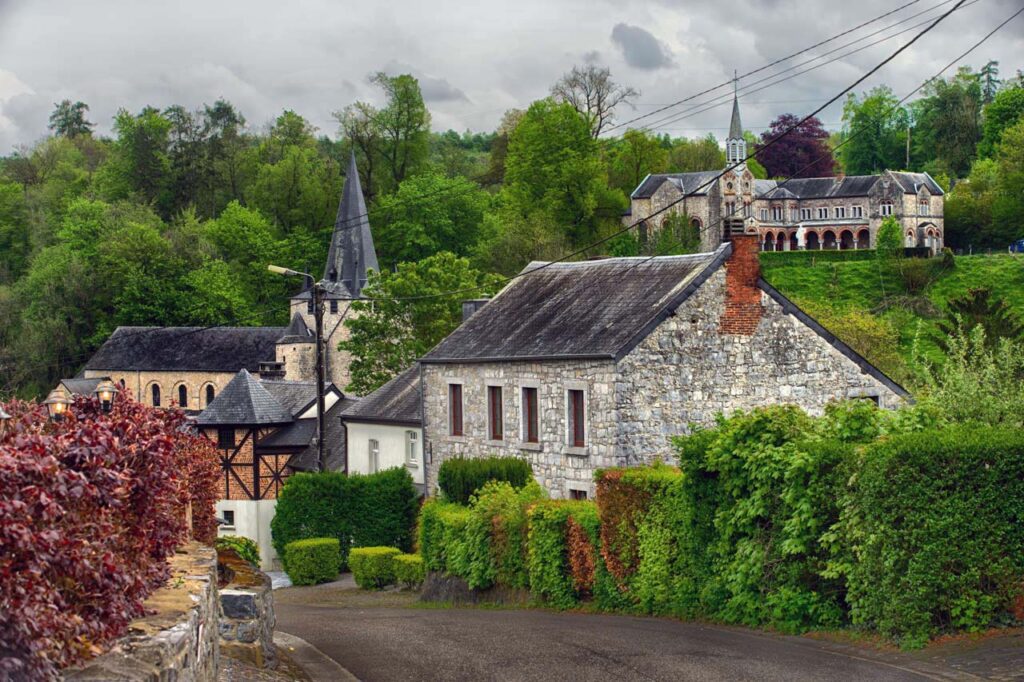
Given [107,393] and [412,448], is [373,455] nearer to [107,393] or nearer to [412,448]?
[412,448]

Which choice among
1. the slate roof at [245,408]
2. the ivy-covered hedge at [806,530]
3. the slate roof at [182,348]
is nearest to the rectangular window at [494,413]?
the ivy-covered hedge at [806,530]

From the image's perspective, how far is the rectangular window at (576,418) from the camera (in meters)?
26.4

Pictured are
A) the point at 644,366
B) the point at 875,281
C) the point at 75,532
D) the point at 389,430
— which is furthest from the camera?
the point at 875,281

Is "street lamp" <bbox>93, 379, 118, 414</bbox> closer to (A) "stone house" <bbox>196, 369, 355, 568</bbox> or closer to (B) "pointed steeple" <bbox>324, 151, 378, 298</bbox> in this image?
(A) "stone house" <bbox>196, 369, 355, 568</bbox>

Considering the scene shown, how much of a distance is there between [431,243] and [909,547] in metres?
83.1

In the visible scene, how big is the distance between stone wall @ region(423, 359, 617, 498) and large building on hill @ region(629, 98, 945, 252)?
67.0m

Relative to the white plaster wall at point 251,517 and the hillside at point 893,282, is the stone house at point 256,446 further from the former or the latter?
the hillside at point 893,282

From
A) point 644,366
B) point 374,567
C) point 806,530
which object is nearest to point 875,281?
point 374,567

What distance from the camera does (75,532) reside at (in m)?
6.88

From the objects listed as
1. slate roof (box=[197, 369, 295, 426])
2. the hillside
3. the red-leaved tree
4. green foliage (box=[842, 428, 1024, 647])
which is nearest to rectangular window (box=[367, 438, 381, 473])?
slate roof (box=[197, 369, 295, 426])

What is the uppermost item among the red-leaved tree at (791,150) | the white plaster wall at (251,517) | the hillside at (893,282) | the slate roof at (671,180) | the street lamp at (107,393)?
the red-leaved tree at (791,150)

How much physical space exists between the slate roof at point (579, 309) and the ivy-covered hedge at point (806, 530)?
4779mm

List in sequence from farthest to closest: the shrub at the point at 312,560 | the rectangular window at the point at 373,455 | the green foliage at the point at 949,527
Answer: the rectangular window at the point at 373,455 → the shrub at the point at 312,560 → the green foliage at the point at 949,527

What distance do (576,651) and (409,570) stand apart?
15.1 meters
